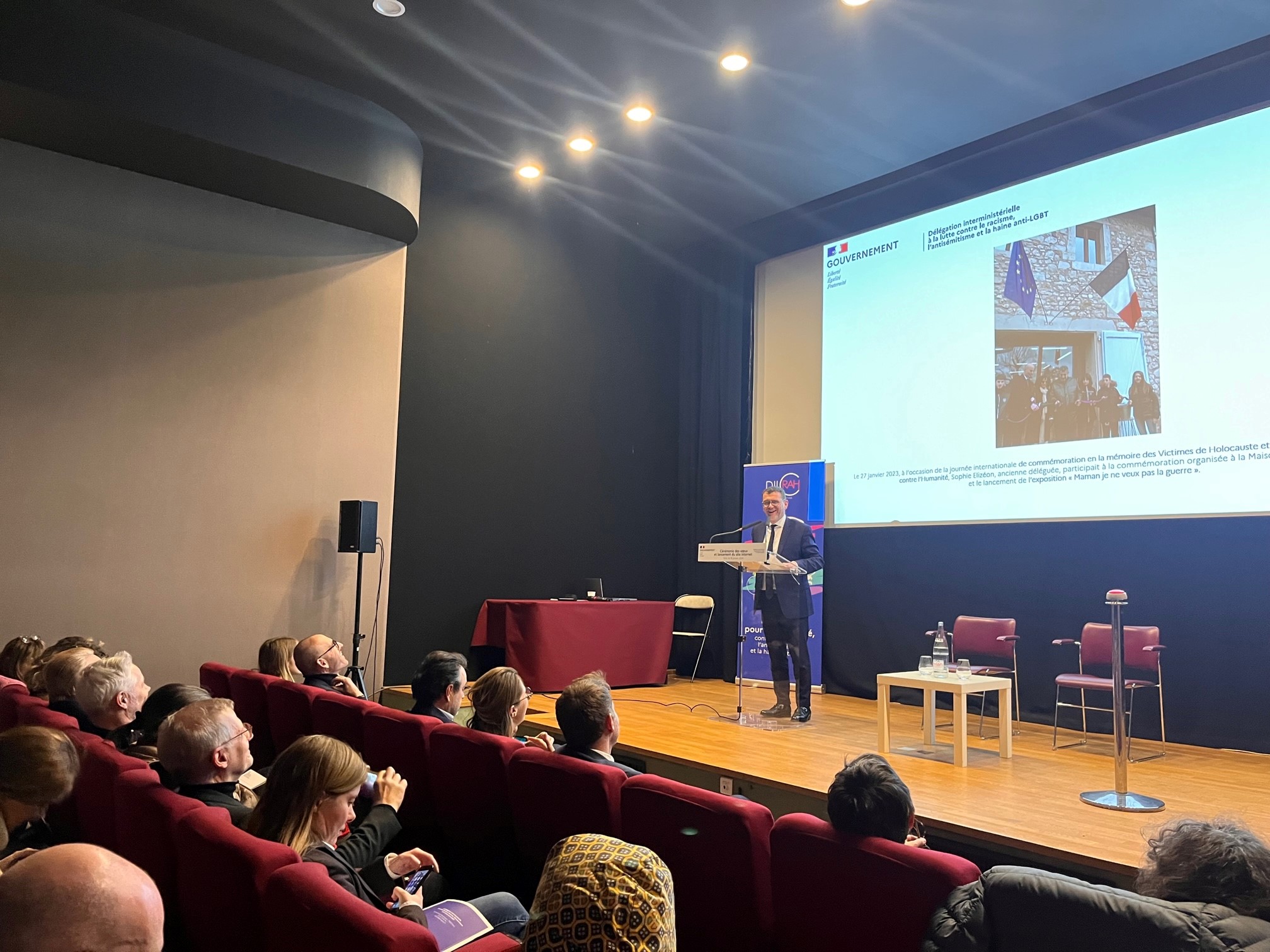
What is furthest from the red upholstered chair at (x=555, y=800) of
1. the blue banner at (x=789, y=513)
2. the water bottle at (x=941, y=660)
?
the blue banner at (x=789, y=513)

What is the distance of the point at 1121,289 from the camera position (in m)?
5.95

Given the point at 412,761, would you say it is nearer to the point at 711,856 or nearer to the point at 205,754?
the point at 205,754

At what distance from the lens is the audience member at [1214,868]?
159 cm

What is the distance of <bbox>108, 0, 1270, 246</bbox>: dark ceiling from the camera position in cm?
550

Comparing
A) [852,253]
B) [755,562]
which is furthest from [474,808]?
[852,253]

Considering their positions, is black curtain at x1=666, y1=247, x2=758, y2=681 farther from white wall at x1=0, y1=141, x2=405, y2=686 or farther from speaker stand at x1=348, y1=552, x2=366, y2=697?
speaker stand at x1=348, y1=552, x2=366, y2=697

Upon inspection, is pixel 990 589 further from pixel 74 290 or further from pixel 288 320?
pixel 74 290

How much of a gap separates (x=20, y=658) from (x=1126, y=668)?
6.26 meters

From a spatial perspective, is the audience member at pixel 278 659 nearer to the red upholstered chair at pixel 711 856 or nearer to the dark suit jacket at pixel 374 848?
the dark suit jacket at pixel 374 848

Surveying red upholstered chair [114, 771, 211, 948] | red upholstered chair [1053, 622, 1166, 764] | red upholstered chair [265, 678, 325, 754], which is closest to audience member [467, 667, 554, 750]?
red upholstered chair [265, 678, 325, 754]

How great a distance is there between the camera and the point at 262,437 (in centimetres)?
690

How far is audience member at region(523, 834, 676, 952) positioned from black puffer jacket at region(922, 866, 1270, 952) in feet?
2.59

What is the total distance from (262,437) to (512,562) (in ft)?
7.83

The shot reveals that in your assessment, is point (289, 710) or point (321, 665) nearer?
point (289, 710)
